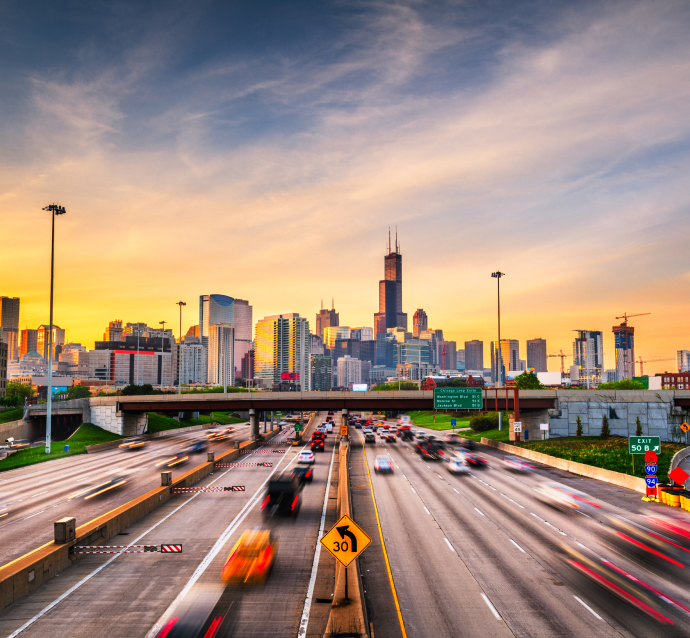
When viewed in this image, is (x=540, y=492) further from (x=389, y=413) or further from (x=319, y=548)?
(x=389, y=413)

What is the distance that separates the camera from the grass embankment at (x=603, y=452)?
47938 mm

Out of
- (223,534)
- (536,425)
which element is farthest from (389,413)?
(223,534)

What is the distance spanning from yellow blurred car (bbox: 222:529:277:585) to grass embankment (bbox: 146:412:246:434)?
77.0m

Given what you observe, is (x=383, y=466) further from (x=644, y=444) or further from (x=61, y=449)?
(x=61, y=449)

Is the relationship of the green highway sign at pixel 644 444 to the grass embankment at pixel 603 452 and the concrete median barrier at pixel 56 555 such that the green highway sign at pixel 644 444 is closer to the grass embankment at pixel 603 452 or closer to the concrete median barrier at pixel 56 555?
the grass embankment at pixel 603 452

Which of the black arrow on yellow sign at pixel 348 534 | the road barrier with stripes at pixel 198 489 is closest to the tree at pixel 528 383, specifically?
the road barrier with stripes at pixel 198 489

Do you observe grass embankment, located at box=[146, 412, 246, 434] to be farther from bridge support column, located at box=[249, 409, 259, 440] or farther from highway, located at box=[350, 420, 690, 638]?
highway, located at box=[350, 420, 690, 638]

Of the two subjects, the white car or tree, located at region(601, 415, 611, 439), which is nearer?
the white car

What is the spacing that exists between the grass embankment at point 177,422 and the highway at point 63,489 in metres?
33.5

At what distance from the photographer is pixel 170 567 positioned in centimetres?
2112

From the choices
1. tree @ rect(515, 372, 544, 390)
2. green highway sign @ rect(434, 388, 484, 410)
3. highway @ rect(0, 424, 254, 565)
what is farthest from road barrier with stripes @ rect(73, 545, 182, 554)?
tree @ rect(515, 372, 544, 390)

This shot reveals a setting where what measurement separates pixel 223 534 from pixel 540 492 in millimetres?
23581

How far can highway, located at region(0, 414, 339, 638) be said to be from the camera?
15.8m

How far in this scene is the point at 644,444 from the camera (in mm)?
38188
